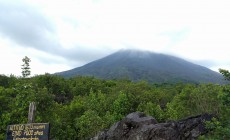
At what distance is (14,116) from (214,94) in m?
36.4

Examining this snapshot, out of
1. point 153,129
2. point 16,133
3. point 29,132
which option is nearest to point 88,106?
point 153,129

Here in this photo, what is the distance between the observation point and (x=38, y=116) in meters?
34.8

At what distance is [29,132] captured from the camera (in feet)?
60.3

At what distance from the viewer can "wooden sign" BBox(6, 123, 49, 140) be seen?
1795 cm

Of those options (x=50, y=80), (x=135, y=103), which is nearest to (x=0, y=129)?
(x=135, y=103)

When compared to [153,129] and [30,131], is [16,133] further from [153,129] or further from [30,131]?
[153,129]

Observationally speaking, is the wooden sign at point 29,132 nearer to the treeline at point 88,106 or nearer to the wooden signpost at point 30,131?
the wooden signpost at point 30,131

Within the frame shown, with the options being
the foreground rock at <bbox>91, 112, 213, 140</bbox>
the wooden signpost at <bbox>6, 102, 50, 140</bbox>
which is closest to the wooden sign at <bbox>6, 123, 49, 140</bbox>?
the wooden signpost at <bbox>6, 102, 50, 140</bbox>

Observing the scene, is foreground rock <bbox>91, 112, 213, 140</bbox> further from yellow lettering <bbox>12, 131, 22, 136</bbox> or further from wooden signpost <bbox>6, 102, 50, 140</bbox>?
yellow lettering <bbox>12, 131, 22, 136</bbox>

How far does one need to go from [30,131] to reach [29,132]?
3.9 inches

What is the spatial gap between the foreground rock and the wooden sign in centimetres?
1383

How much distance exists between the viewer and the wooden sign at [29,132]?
707 inches

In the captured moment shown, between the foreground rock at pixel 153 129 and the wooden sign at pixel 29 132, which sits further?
the foreground rock at pixel 153 129

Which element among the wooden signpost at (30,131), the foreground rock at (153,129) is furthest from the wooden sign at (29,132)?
the foreground rock at (153,129)
